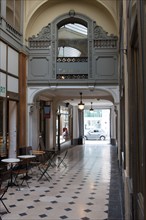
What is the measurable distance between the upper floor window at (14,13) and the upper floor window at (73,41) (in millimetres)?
1727

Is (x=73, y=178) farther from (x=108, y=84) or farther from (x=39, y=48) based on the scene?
(x=39, y=48)

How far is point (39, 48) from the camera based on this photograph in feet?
34.3

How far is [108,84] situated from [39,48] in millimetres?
3017

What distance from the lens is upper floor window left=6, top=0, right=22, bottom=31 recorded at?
9094 mm

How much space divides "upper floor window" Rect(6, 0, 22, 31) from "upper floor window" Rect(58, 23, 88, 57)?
5.67 ft

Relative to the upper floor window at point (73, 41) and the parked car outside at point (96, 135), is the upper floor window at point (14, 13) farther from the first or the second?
the parked car outside at point (96, 135)

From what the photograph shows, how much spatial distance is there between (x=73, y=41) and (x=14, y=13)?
247 centimetres

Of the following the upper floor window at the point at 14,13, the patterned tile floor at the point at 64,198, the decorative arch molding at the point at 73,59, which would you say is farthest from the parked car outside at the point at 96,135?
the upper floor window at the point at 14,13

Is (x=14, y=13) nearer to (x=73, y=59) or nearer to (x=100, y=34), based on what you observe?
(x=73, y=59)

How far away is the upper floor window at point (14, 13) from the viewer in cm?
909

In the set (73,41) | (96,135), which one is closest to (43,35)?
(73,41)

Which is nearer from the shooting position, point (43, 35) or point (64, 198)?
point (64, 198)

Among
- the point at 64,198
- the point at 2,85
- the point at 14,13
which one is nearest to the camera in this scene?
the point at 64,198

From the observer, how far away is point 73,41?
1055 centimetres
